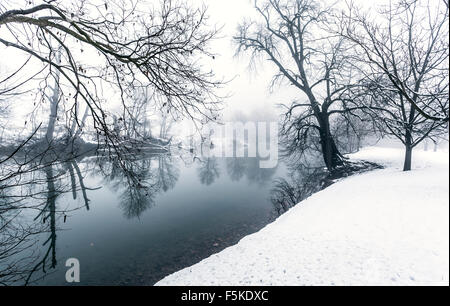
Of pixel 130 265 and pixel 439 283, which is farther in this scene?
pixel 130 265

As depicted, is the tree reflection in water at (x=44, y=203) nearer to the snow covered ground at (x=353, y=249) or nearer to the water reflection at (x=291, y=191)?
the snow covered ground at (x=353, y=249)

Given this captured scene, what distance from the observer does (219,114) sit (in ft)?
13.6

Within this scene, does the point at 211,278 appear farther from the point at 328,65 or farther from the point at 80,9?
the point at 328,65

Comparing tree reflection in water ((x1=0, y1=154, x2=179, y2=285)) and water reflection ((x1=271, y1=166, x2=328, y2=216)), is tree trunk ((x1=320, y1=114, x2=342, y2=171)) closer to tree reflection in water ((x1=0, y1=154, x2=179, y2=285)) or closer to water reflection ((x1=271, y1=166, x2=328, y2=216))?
water reflection ((x1=271, y1=166, x2=328, y2=216))

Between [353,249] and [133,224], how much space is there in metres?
9.60

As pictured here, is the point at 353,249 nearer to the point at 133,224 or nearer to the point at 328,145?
the point at 133,224

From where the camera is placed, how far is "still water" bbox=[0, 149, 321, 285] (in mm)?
6652

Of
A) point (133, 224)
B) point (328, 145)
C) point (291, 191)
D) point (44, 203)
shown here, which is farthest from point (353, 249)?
point (328, 145)

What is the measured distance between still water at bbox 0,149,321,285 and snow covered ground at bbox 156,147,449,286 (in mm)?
2301

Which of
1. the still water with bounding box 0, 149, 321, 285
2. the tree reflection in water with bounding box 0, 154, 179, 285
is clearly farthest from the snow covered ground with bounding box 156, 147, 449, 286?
the tree reflection in water with bounding box 0, 154, 179, 285

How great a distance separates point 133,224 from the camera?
10.9m

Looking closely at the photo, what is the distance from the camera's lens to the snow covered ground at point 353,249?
4078 millimetres
